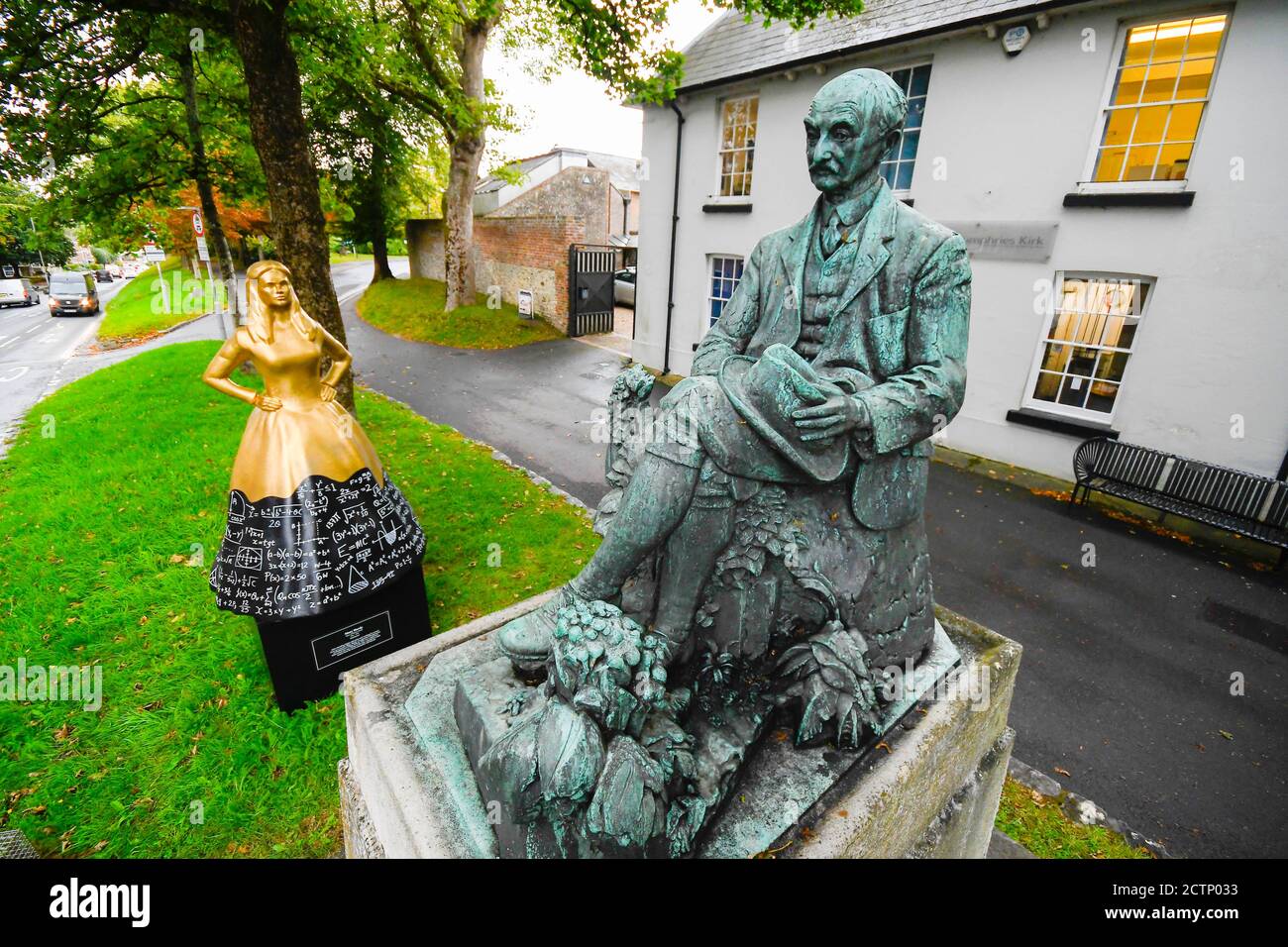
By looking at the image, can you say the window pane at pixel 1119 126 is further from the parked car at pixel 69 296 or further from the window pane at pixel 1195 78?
the parked car at pixel 69 296

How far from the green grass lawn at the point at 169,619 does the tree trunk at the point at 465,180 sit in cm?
A: 938

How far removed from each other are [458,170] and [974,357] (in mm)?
12833

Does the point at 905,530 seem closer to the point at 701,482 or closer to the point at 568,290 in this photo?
the point at 701,482

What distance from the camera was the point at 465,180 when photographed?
15.9 meters

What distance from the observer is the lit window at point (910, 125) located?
9289 millimetres

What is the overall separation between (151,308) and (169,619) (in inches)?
921

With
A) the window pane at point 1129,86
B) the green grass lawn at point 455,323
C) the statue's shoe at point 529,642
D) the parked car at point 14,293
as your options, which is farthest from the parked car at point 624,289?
the parked car at point 14,293

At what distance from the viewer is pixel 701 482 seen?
2.26 m

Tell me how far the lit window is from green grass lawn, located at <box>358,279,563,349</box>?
9.62 metres

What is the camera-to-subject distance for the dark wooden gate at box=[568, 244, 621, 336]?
55.1 feet

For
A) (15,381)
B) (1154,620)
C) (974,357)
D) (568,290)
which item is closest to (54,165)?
(15,381)

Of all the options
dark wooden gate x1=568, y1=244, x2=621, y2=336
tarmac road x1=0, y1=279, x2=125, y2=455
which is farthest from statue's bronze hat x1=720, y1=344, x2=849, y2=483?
dark wooden gate x1=568, y1=244, x2=621, y2=336
